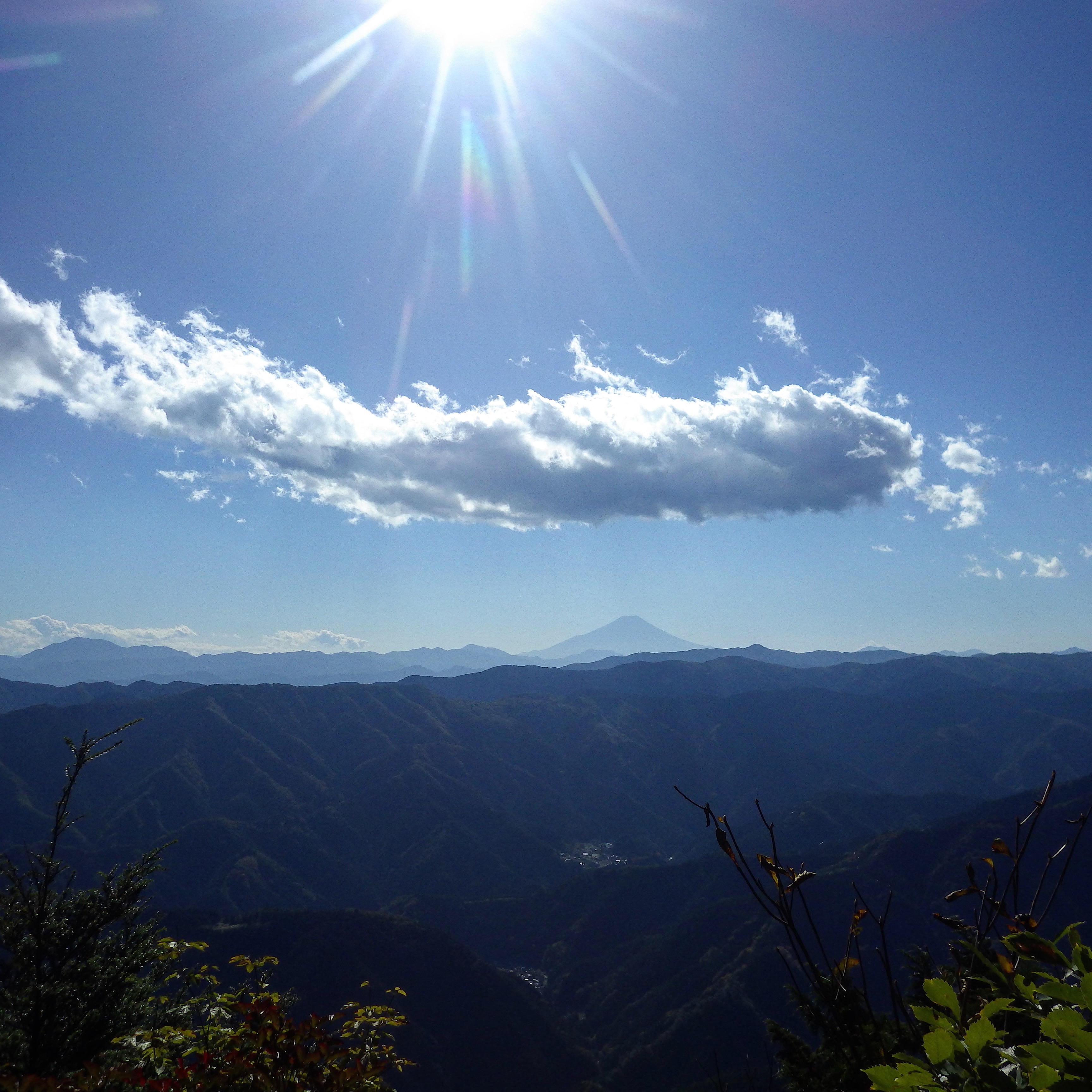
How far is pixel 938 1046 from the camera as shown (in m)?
2.61

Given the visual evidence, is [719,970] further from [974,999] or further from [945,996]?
[945,996]

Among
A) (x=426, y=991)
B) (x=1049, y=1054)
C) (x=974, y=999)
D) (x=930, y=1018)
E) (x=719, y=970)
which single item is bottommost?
(x=719, y=970)

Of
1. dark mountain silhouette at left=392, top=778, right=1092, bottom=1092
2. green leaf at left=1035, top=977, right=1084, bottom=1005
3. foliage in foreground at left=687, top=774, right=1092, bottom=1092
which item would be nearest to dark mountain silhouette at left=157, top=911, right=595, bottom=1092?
dark mountain silhouette at left=392, top=778, right=1092, bottom=1092

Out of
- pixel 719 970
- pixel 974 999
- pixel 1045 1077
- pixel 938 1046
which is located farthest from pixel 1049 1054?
pixel 719 970

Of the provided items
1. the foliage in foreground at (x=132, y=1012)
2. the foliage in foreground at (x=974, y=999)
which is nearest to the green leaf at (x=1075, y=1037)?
the foliage in foreground at (x=974, y=999)

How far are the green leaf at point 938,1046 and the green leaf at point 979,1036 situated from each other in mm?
70

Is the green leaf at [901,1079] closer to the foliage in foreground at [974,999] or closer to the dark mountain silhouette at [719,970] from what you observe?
the foliage in foreground at [974,999]

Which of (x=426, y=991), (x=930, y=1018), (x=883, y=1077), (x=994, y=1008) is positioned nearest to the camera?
(x=883, y=1077)

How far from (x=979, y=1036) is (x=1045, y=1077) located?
0.26 metres

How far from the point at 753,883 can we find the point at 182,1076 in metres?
5.76

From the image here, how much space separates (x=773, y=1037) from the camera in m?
34.2

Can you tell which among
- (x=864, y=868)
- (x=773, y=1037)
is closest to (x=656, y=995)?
(x=864, y=868)

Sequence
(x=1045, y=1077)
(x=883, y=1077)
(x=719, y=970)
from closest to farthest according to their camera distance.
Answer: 1. (x=1045, y=1077)
2. (x=883, y=1077)
3. (x=719, y=970)

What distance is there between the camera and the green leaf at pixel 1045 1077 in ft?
7.60
